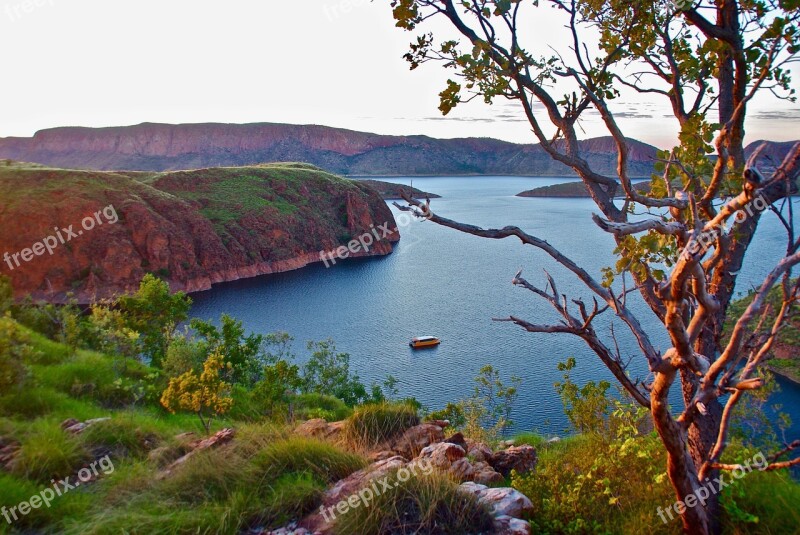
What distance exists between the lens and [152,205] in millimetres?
66312

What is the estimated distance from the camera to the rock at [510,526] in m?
4.46

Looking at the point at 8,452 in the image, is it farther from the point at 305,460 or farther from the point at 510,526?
the point at 510,526

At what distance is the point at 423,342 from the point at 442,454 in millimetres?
26401

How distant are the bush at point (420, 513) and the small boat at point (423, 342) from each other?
27.8 metres

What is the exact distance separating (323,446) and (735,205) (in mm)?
4492

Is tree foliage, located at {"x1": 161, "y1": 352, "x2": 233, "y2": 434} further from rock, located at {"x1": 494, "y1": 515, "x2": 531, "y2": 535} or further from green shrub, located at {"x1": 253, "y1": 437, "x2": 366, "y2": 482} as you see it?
rock, located at {"x1": 494, "y1": 515, "x2": 531, "y2": 535}

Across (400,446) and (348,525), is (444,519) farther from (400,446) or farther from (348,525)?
(400,446)

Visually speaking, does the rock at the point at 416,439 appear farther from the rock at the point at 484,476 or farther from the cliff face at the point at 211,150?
the cliff face at the point at 211,150

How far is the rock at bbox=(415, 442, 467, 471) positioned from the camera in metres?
5.97

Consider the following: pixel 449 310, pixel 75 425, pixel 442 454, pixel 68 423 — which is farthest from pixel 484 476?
pixel 449 310

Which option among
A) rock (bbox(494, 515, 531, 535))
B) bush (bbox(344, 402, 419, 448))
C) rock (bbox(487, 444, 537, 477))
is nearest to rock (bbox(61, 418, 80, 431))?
bush (bbox(344, 402, 419, 448))

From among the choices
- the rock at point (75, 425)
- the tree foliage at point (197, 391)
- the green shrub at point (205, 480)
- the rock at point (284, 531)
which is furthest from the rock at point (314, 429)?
the rock at point (284, 531)

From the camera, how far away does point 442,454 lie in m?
6.25

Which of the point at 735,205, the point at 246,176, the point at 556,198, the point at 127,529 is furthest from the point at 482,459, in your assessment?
the point at 556,198
